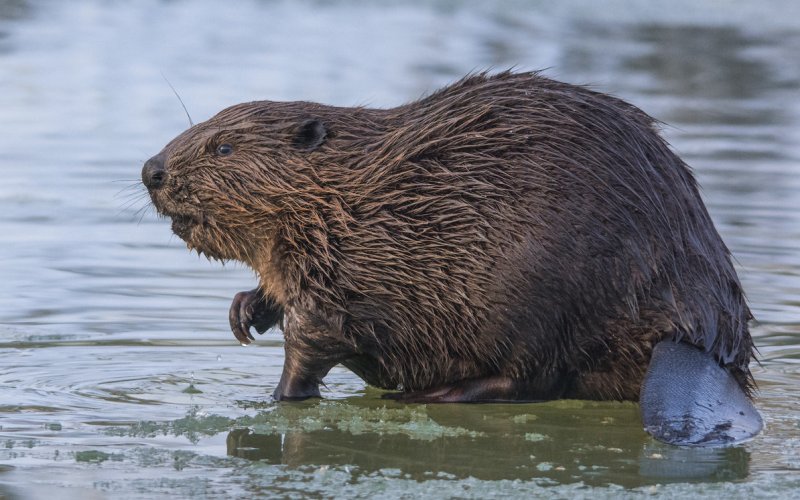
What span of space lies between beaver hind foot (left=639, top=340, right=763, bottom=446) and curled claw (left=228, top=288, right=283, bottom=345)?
132 cm

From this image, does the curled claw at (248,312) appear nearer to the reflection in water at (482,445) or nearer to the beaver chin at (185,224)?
the beaver chin at (185,224)

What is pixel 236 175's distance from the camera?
4.77 metres

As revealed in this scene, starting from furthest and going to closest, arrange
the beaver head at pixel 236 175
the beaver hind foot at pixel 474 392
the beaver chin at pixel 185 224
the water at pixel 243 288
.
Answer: the beaver chin at pixel 185 224 → the beaver head at pixel 236 175 → the beaver hind foot at pixel 474 392 → the water at pixel 243 288

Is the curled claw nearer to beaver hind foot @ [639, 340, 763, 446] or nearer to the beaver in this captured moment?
the beaver

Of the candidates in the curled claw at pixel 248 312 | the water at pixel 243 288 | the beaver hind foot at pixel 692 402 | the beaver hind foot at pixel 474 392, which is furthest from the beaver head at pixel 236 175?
the beaver hind foot at pixel 692 402

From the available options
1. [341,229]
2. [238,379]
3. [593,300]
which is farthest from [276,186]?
[593,300]

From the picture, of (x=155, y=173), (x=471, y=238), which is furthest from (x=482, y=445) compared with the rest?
(x=155, y=173)

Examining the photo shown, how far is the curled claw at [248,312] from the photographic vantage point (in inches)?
193

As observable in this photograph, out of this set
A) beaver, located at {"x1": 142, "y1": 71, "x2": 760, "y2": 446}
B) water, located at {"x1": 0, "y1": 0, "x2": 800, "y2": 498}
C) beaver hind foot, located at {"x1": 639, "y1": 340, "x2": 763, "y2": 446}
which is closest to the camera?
water, located at {"x1": 0, "y1": 0, "x2": 800, "y2": 498}

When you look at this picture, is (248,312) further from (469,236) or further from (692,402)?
(692,402)

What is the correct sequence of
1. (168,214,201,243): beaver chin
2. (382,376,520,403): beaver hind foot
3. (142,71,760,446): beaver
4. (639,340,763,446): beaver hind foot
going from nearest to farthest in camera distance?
(639,340,763,446): beaver hind foot, (142,71,760,446): beaver, (382,376,520,403): beaver hind foot, (168,214,201,243): beaver chin

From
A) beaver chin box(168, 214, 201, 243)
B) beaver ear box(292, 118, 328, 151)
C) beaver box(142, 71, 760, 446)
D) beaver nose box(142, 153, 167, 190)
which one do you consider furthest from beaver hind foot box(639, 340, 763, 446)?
beaver nose box(142, 153, 167, 190)

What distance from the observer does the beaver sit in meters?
4.43

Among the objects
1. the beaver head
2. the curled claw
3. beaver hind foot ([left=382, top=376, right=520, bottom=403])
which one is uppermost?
the beaver head
